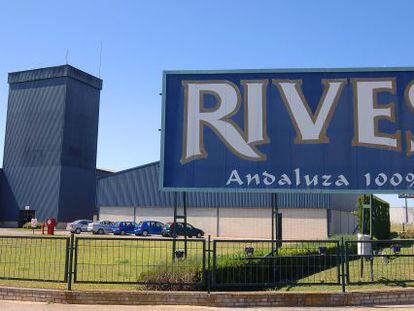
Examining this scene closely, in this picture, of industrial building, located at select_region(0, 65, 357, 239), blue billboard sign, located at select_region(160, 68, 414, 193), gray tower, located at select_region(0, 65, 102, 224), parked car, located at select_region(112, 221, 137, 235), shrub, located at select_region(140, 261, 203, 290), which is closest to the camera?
shrub, located at select_region(140, 261, 203, 290)

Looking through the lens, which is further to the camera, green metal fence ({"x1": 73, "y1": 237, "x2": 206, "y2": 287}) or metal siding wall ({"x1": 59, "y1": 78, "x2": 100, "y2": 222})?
metal siding wall ({"x1": 59, "y1": 78, "x2": 100, "y2": 222})

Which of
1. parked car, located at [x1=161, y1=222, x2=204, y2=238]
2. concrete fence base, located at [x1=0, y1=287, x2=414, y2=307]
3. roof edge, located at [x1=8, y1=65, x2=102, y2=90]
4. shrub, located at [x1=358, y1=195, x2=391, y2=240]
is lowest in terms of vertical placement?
concrete fence base, located at [x1=0, y1=287, x2=414, y2=307]

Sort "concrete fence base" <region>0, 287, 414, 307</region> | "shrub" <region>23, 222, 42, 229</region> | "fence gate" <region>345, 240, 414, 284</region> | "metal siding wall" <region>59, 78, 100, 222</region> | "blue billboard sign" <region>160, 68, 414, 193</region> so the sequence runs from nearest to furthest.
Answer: "concrete fence base" <region>0, 287, 414, 307</region>
"fence gate" <region>345, 240, 414, 284</region>
"blue billboard sign" <region>160, 68, 414, 193</region>
"shrub" <region>23, 222, 42, 229</region>
"metal siding wall" <region>59, 78, 100, 222</region>

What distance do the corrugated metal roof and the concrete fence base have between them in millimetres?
36111

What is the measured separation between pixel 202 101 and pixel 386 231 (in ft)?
85.9

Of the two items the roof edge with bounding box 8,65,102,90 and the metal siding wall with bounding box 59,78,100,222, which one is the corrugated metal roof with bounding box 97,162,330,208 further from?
the roof edge with bounding box 8,65,102,90

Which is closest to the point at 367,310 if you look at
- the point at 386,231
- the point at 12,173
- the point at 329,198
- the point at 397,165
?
the point at 397,165

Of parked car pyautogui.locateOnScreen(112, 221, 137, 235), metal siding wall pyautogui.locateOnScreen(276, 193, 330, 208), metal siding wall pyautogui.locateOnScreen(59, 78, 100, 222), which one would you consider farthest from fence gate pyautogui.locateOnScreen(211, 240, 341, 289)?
metal siding wall pyautogui.locateOnScreen(59, 78, 100, 222)

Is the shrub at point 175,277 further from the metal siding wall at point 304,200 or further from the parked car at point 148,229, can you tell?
the metal siding wall at point 304,200

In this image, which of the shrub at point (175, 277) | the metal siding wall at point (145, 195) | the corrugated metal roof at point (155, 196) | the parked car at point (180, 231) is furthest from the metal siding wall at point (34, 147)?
the shrub at point (175, 277)

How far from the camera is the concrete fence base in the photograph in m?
10.7

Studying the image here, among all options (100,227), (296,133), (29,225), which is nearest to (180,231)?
(100,227)

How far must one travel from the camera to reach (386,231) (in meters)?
36.7

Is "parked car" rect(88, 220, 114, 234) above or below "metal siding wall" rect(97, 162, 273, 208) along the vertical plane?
below
